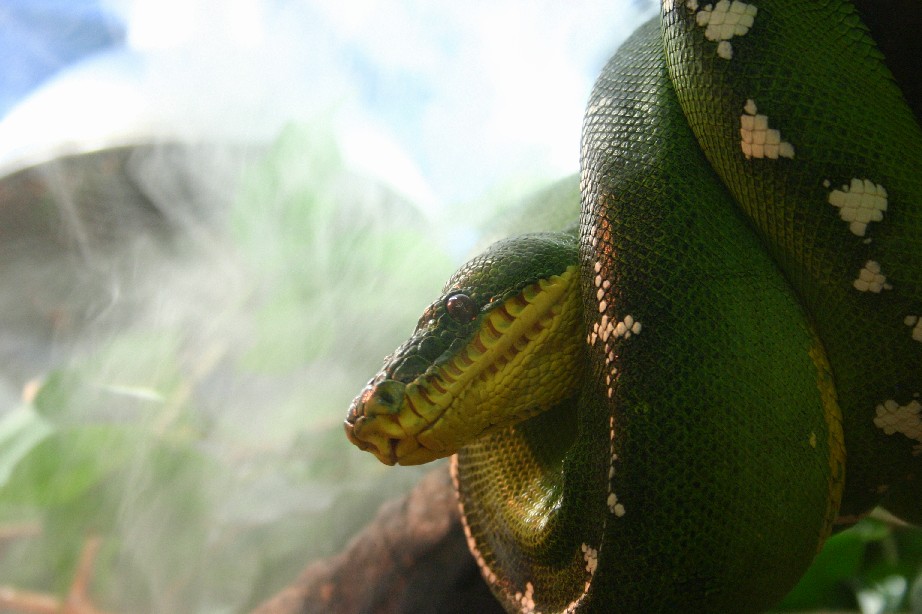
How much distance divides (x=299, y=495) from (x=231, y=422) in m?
0.35

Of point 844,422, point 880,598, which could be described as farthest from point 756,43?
point 880,598

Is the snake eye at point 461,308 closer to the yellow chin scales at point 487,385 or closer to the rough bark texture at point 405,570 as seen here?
the yellow chin scales at point 487,385

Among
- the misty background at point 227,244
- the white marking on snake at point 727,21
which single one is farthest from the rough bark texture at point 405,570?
the white marking on snake at point 727,21

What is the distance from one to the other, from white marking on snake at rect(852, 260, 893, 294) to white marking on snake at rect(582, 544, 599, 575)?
504 mm

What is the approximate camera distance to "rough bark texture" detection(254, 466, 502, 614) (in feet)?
5.45

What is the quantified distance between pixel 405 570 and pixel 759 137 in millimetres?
1490

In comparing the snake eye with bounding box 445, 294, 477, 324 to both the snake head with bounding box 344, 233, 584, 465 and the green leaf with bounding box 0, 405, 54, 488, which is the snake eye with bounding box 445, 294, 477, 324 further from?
the green leaf with bounding box 0, 405, 54, 488

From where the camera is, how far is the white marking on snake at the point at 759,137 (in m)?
0.78

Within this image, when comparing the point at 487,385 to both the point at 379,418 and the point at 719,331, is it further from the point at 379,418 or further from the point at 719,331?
the point at 719,331

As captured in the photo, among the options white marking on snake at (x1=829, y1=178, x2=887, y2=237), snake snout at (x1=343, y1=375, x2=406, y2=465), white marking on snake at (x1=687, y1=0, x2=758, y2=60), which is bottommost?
snake snout at (x1=343, y1=375, x2=406, y2=465)

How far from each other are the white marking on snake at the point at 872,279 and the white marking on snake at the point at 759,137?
0.58 ft

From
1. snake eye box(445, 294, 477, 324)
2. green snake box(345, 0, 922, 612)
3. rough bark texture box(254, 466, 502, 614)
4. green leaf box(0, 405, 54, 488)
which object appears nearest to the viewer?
green snake box(345, 0, 922, 612)

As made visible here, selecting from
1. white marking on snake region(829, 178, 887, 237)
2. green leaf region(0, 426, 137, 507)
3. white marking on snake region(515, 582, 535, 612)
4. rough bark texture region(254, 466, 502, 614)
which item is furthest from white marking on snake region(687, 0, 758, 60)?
green leaf region(0, 426, 137, 507)

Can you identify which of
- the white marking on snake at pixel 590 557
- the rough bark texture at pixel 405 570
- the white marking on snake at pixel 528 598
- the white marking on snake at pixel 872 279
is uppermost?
the white marking on snake at pixel 872 279
